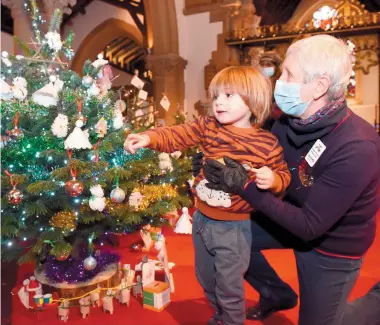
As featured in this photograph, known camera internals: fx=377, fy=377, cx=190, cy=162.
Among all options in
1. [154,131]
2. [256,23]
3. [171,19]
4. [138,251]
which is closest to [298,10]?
[256,23]

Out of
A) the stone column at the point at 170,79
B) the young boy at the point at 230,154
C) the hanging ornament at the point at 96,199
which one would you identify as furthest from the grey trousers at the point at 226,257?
the stone column at the point at 170,79

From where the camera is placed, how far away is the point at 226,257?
1.51 metres

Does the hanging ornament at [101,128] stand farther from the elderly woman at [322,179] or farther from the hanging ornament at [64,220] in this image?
the elderly woman at [322,179]

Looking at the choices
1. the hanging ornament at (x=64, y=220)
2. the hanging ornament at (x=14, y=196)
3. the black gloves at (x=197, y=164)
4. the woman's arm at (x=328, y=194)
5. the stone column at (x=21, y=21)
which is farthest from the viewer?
the stone column at (x=21, y=21)

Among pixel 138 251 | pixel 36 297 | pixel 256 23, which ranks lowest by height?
pixel 138 251

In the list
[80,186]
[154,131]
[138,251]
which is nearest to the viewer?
[154,131]

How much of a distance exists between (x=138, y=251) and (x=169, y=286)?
2.85 ft

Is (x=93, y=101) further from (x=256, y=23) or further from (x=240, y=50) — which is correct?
(x=256, y=23)

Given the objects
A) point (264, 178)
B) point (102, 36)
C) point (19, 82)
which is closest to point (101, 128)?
point (19, 82)

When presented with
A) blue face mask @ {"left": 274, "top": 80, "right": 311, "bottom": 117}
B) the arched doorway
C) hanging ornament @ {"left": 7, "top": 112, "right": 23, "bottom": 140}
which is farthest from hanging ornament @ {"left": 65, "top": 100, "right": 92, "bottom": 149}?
the arched doorway

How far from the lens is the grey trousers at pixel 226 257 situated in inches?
59.7

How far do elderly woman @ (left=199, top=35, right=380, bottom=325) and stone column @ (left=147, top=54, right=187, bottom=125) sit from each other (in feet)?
17.3

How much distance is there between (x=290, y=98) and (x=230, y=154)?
31cm

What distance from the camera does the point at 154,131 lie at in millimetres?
1591
